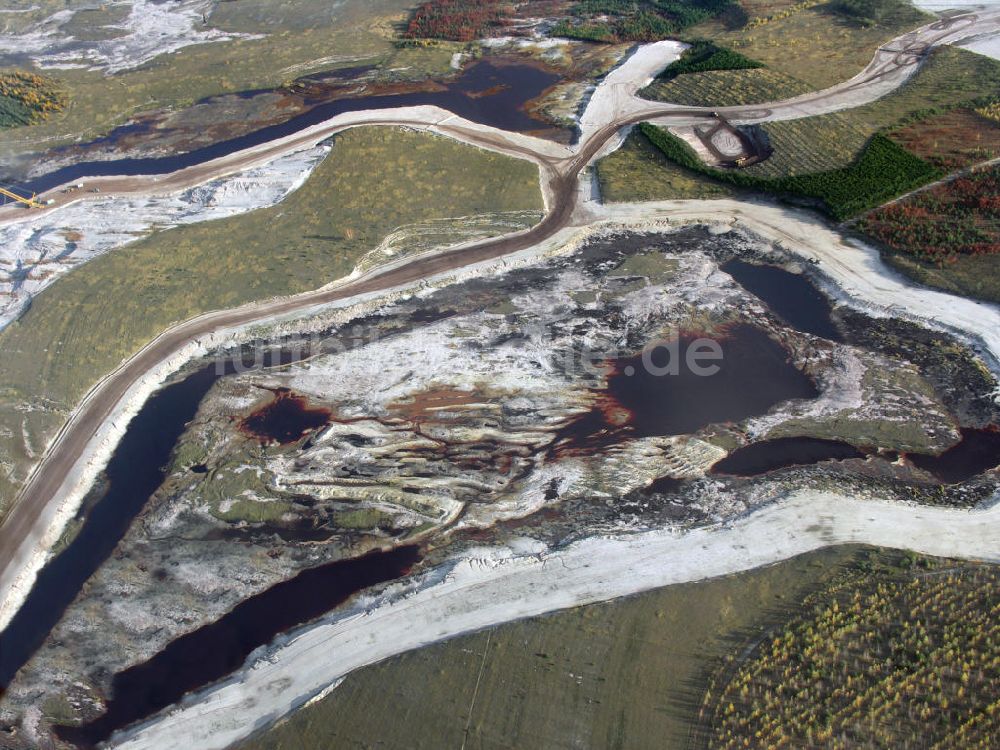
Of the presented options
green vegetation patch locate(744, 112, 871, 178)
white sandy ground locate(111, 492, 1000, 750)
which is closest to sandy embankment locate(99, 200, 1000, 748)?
white sandy ground locate(111, 492, 1000, 750)

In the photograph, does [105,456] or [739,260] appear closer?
[105,456]

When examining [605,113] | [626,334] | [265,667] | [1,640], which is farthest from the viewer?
[605,113]

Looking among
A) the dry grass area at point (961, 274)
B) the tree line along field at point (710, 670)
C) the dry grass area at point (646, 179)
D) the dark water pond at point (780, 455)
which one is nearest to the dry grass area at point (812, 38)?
the dry grass area at point (646, 179)

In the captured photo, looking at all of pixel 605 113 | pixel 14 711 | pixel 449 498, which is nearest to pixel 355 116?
pixel 605 113

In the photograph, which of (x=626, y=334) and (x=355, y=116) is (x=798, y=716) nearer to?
(x=626, y=334)

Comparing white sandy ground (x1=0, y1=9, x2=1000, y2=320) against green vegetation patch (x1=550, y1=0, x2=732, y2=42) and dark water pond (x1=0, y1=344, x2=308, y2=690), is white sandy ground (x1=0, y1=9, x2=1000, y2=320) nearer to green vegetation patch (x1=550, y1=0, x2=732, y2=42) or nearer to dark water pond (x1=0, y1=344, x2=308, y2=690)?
green vegetation patch (x1=550, y1=0, x2=732, y2=42)

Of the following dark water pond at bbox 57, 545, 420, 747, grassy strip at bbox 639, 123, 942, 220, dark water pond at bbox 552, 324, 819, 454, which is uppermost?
grassy strip at bbox 639, 123, 942, 220

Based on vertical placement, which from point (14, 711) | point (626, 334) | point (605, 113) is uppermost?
point (605, 113)

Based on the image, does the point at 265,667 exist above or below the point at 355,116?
below
